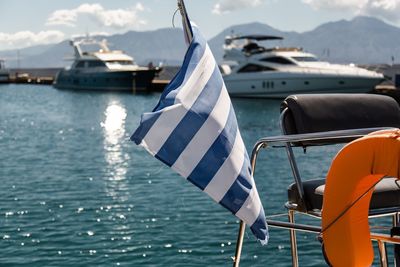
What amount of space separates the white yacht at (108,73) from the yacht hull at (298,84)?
1700cm

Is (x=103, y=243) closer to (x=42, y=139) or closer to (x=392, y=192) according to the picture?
(x=392, y=192)

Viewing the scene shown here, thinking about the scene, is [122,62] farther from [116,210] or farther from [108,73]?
[116,210]

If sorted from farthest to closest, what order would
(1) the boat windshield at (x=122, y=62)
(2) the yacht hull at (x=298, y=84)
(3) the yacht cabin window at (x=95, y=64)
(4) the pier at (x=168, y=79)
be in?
(1) the boat windshield at (x=122, y=62)
(3) the yacht cabin window at (x=95, y=64)
(4) the pier at (x=168, y=79)
(2) the yacht hull at (x=298, y=84)

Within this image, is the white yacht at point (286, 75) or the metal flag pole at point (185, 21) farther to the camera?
the white yacht at point (286, 75)

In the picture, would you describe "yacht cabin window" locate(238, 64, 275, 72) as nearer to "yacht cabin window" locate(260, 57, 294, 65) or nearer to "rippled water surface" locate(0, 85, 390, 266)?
"yacht cabin window" locate(260, 57, 294, 65)

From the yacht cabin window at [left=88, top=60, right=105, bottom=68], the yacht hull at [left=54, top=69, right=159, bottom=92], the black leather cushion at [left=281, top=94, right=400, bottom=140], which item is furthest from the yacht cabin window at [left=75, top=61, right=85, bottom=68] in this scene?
the black leather cushion at [left=281, top=94, right=400, bottom=140]

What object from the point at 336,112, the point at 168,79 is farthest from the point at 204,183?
the point at 168,79

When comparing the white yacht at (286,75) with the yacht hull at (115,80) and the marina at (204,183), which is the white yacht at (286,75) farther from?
the yacht hull at (115,80)

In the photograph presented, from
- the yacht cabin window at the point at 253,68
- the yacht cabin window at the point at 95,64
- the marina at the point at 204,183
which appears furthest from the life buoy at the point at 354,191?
the yacht cabin window at the point at 95,64

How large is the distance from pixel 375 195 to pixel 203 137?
87 cm

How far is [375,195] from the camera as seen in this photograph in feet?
9.97

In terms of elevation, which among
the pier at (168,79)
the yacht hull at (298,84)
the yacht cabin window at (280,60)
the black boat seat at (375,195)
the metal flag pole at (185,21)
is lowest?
the pier at (168,79)

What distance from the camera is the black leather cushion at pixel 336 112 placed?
3482 millimetres

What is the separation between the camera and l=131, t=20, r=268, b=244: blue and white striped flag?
8.52 feet
